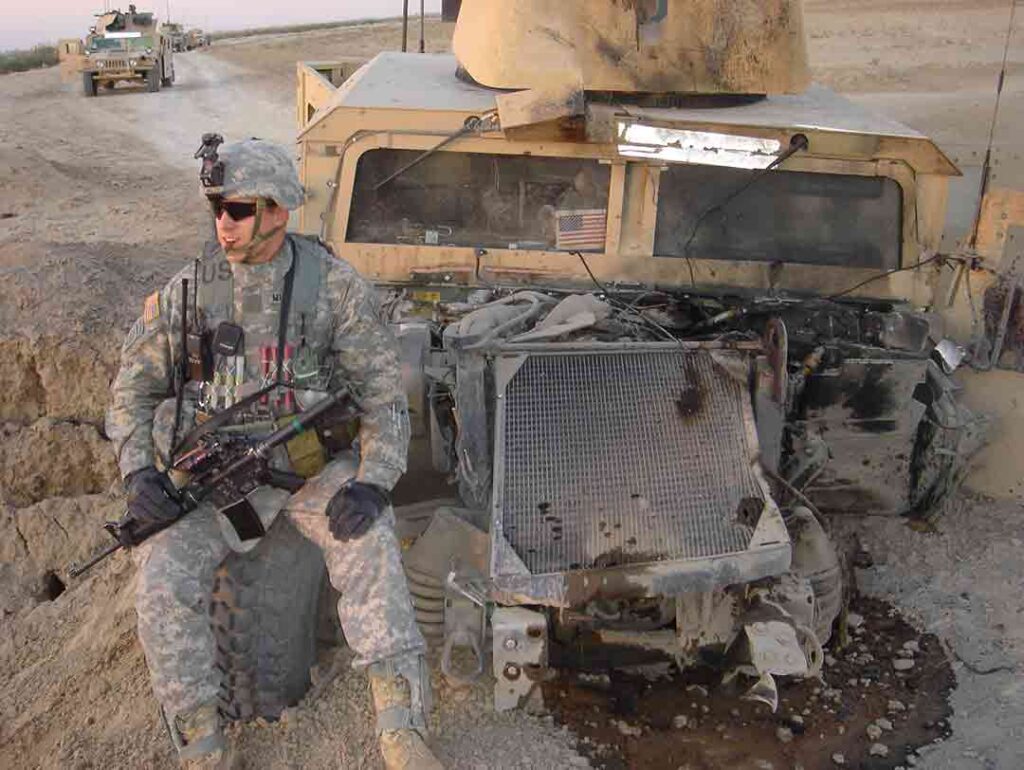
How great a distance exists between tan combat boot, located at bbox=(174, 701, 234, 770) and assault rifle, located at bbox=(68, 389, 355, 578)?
1.60 feet

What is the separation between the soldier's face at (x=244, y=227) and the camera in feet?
10.0

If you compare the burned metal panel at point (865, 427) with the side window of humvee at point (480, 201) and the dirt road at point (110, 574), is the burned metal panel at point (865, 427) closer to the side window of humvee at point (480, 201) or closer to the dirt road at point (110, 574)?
the dirt road at point (110, 574)

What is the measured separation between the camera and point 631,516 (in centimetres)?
348

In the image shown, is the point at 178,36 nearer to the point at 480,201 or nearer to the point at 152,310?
the point at 480,201

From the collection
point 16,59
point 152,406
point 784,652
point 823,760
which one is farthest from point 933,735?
point 16,59

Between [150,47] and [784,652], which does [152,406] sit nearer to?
[784,652]

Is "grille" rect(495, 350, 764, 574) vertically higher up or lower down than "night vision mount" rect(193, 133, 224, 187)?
lower down

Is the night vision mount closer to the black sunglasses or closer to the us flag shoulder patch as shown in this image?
the black sunglasses

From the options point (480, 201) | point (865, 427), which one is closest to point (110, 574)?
point (480, 201)

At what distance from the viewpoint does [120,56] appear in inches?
901

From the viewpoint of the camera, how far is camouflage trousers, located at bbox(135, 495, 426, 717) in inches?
119

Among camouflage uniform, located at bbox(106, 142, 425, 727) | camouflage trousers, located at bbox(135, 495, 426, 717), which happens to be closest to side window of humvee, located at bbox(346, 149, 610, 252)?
camouflage uniform, located at bbox(106, 142, 425, 727)

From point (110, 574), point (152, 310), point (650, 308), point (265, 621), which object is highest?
point (152, 310)

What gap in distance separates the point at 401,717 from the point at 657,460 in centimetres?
115
